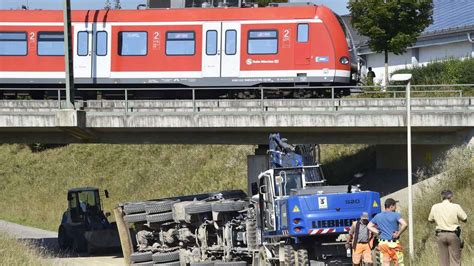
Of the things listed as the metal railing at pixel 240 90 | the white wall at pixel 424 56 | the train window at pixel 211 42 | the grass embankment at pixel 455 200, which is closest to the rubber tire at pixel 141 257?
the metal railing at pixel 240 90

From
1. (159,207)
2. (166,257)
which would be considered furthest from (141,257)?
(159,207)

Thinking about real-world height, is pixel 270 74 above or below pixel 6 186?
above

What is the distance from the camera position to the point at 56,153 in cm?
5547

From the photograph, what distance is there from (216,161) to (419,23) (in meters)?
12.0

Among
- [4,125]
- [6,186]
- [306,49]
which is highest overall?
[306,49]

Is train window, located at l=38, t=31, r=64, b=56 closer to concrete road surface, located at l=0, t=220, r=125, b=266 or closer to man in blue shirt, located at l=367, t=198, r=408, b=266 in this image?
concrete road surface, located at l=0, t=220, r=125, b=266

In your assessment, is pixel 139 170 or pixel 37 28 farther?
pixel 139 170

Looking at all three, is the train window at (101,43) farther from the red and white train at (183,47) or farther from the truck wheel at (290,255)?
the truck wheel at (290,255)

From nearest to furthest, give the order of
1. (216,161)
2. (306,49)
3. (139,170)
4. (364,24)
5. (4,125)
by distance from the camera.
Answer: (4,125) < (306,49) < (364,24) < (216,161) < (139,170)

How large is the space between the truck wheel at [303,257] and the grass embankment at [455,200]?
7.63 ft

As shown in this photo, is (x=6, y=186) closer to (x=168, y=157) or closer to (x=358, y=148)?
(x=168, y=157)

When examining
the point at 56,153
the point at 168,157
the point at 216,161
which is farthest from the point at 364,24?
the point at 56,153

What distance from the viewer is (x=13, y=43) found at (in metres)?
31.9

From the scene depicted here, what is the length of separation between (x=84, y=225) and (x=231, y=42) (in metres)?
8.20
